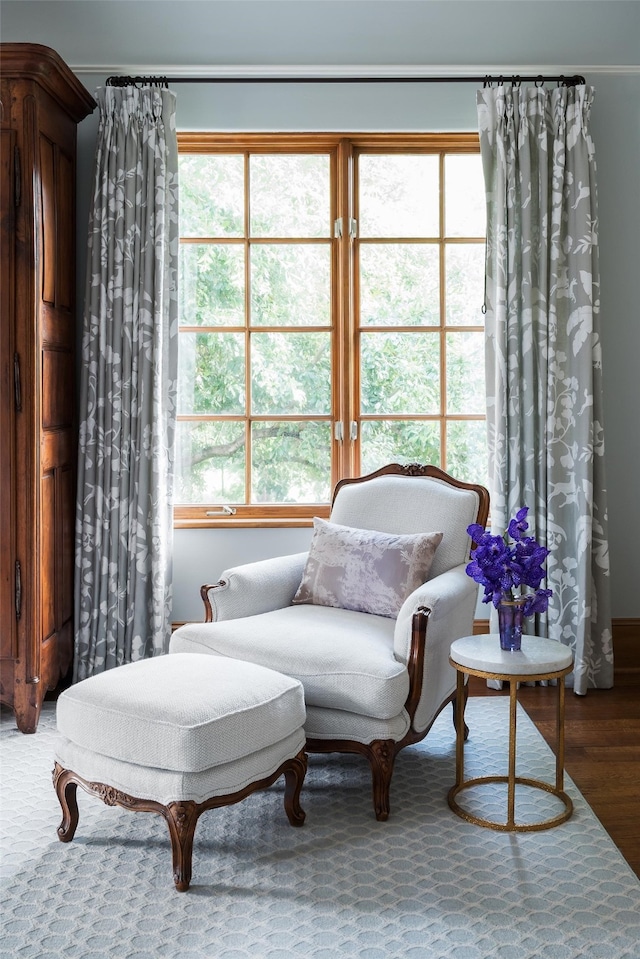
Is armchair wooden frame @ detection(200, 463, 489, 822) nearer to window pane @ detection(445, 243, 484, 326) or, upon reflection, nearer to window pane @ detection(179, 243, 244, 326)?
window pane @ detection(445, 243, 484, 326)

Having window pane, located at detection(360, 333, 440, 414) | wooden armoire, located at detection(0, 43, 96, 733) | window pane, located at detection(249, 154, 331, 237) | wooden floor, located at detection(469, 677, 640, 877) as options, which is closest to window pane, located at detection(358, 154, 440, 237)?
window pane, located at detection(249, 154, 331, 237)

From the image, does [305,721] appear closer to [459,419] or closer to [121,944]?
[121,944]

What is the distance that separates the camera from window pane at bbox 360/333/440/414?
4.03 m

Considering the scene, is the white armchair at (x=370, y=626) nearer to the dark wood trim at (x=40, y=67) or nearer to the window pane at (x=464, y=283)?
the window pane at (x=464, y=283)

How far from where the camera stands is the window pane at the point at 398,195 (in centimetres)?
399

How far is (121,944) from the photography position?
77.1 inches

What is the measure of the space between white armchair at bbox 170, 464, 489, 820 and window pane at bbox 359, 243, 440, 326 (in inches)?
34.4

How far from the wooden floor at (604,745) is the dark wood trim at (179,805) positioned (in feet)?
2.87

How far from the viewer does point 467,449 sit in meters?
4.07

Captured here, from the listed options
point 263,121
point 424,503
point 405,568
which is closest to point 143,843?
point 405,568

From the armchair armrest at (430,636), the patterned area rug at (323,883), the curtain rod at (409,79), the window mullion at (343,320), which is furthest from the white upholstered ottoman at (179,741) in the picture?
the curtain rod at (409,79)

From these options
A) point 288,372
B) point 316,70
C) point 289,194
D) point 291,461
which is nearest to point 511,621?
point 291,461

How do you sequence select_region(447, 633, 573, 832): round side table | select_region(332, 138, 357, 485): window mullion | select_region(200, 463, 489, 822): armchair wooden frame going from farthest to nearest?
select_region(332, 138, 357, 485): window mullion, select_region(200, 463, 489, 822): armchair wooden frame, select_region(447, 633, 573, 832): round side table

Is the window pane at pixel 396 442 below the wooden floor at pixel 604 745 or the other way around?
the other way around
